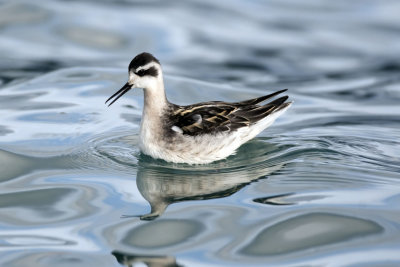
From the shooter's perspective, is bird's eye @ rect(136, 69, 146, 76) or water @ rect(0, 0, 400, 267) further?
bird's eye @ rect(136, 69, 146, 76)

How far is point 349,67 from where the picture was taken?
1522 centimetres

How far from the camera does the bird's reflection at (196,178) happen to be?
8.66 m

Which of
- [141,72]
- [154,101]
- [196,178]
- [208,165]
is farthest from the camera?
[154,101]

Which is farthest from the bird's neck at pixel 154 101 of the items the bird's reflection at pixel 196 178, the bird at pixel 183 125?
the bird's reflection at pixel 196 178

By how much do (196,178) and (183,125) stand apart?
0.83m

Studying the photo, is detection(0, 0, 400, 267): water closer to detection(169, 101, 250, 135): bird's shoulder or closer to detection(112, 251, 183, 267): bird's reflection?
detection(112, 251, 183, 267): bird's reflection

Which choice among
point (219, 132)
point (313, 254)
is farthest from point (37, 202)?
point (313, 254)

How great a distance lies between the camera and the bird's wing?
9.73 m

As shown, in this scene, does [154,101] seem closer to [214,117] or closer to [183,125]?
[183,125]

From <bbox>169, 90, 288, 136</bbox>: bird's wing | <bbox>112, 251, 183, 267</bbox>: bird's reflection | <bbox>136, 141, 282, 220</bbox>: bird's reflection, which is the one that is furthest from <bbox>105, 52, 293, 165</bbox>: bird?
<bbox>112, 251, 183, 267</bbox>: bird's reflection

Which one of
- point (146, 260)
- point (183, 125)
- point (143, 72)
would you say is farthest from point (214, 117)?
point (146, 260)

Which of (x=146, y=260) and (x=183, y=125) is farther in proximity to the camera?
(x=183, y=125)

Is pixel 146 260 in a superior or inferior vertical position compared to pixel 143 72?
inferior

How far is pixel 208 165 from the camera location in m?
9.78
